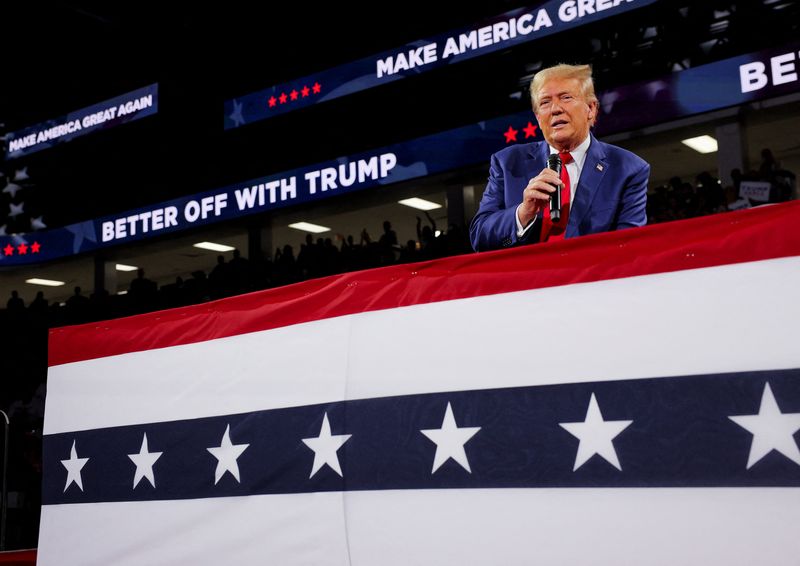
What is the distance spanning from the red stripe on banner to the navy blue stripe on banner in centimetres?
23

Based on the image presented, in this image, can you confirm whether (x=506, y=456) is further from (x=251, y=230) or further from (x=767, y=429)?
(x=251, y=230)

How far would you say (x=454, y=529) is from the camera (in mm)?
1545

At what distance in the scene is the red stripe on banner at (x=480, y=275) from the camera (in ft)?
4.68

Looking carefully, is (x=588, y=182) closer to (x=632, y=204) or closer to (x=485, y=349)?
(x=632, y=204)

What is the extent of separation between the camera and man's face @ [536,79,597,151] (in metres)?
2.04

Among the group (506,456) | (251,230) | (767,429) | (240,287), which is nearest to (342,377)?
(506,456)

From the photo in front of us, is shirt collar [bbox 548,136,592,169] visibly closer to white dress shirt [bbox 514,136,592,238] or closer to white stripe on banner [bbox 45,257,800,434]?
white dress shirt [bbox 514,136,592,238]

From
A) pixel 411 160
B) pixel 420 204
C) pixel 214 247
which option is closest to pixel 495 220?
pixel 411 160

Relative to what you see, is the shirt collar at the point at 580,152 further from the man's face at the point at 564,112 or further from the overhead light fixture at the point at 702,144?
the overhead light fixture at the point at 702,144

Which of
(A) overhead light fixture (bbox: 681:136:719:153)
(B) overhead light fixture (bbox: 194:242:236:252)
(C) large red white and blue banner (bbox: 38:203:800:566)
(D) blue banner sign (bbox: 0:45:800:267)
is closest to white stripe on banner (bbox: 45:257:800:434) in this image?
(C) large red white and blue banner (bbox: 38:203:800:566)

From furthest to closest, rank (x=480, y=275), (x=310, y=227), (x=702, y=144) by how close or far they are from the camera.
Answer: (x=310, y=227) → (x=702, y=144) → (x=480, y=275)

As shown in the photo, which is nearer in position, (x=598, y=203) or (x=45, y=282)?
(x=598, y=203)

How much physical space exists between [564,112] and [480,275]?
2.03ft

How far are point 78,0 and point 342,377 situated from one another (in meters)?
9.40
